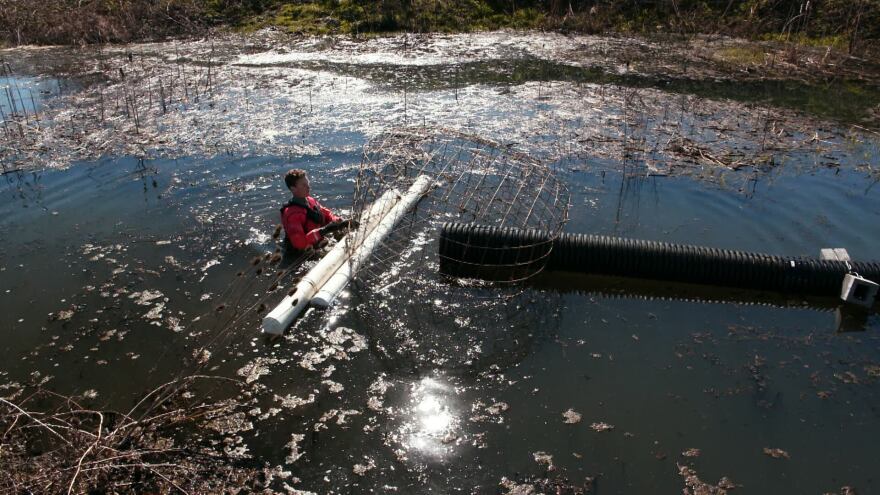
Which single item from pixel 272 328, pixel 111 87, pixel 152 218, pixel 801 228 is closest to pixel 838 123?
pixel 801 228

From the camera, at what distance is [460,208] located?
332 inches

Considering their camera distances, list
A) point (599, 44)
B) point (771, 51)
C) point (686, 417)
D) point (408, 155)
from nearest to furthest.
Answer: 1. point (686, 417)
2. point (408, 155)
3. point (771, 51)
4. point (599, 44)

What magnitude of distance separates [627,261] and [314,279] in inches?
147

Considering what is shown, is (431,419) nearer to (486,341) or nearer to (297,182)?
(486,341)

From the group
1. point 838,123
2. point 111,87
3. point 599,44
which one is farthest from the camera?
point 599,44

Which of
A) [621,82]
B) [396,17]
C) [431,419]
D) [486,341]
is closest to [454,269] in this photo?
[486,341]

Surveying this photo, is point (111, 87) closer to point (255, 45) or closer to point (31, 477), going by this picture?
point (255, 45)

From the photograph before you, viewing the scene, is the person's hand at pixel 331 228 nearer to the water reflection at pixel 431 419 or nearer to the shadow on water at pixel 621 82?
the water reflection at pixel 431 419

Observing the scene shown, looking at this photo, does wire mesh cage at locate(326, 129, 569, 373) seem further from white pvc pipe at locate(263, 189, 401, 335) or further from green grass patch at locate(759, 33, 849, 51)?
green grass patch at locate(759, 33, 849, 51)

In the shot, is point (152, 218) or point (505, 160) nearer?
point (152, 218)

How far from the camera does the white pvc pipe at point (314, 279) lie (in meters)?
6.41

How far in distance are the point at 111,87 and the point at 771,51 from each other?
662 inches

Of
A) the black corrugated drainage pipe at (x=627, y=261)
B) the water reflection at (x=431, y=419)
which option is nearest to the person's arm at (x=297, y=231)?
the black corrugated drainage pipe at (x=627, y=261)

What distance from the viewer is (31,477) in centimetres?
445
